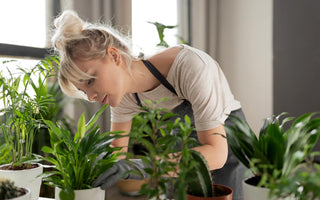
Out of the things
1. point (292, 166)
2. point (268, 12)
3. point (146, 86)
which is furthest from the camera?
point (268, 12)

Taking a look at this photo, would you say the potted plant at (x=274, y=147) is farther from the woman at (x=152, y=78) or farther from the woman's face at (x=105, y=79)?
the woman's face at (x=105, y=79)

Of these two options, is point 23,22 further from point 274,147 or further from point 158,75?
point 274,147

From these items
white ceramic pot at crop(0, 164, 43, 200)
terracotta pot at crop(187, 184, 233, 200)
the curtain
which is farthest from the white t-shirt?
the curtain

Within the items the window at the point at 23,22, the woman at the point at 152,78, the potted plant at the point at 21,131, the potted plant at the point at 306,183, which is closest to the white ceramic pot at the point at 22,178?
the potted plant at the point at 21,131

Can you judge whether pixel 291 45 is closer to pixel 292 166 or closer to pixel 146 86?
pixel 146 86

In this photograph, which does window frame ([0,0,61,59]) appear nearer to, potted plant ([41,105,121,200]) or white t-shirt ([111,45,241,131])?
white t-shirt ([111,45,241,131])

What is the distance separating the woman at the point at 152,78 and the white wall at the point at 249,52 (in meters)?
2.30

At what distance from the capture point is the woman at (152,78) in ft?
3.33

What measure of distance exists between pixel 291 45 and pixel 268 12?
0.48 metres

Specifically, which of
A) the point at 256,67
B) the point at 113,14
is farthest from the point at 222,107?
the point at 256,67

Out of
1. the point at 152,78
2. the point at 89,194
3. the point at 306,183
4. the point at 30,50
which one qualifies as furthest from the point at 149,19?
the point at 306,183

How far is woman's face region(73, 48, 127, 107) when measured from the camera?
1077mm

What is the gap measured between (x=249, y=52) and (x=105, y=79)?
9.09 ft

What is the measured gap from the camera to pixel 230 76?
12.1ft
